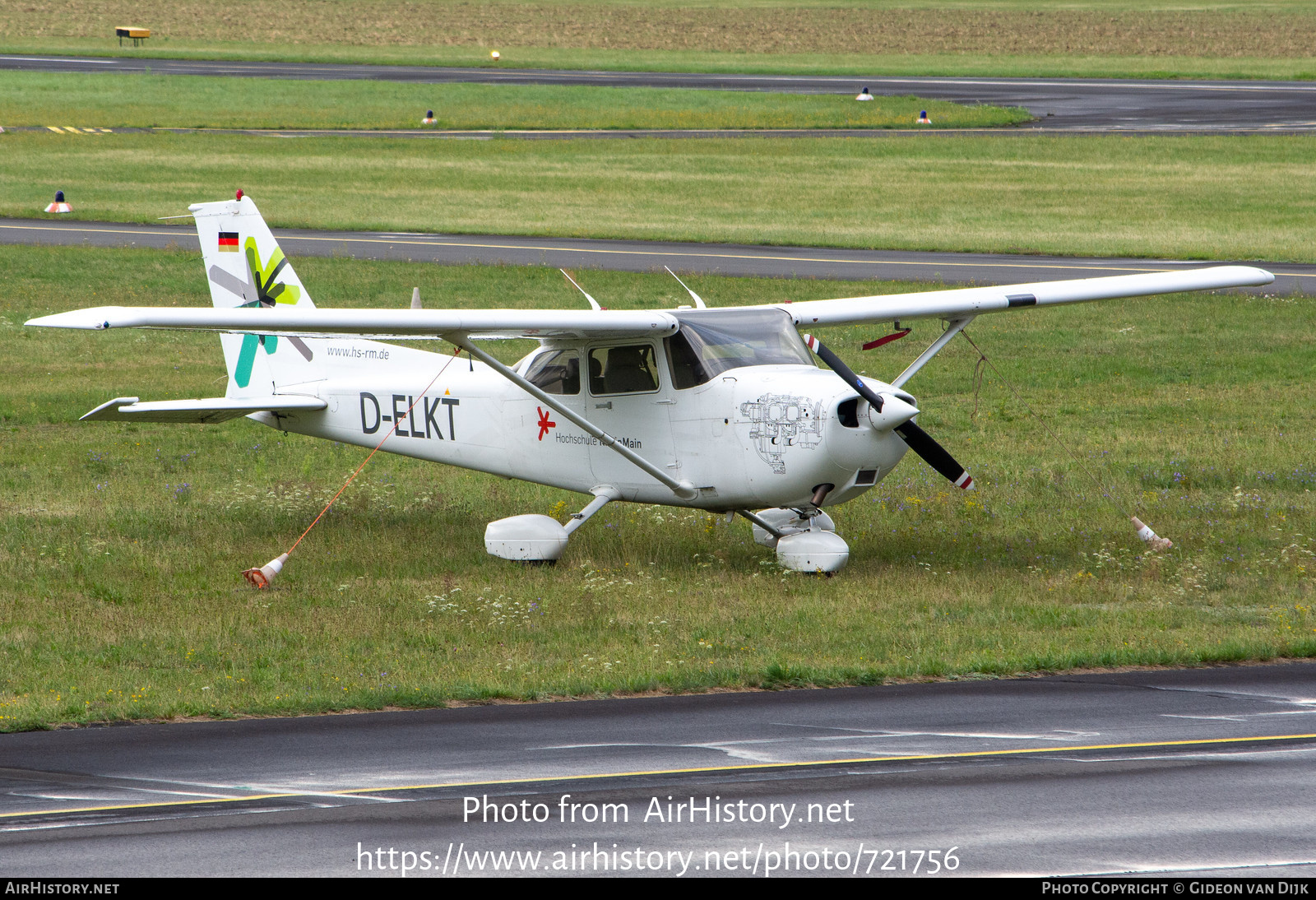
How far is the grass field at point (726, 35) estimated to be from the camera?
250 feet

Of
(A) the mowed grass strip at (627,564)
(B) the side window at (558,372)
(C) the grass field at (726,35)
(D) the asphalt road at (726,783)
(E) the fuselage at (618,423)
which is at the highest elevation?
(C) the grass field at (726,35)

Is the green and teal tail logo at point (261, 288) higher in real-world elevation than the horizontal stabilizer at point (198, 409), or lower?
higher

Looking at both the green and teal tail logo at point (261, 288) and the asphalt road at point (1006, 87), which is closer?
the green and teal tail logo at point (261, 288)

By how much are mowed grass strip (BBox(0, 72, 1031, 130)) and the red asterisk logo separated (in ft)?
136

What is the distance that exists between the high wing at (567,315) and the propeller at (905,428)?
1291 millimetres

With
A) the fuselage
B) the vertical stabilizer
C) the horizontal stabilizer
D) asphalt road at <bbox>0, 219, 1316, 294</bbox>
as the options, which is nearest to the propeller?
the fuselage

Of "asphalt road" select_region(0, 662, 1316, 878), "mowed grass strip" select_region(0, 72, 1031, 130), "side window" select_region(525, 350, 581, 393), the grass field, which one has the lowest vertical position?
"asphalt road" select_region(0, 662, 1316, 878)

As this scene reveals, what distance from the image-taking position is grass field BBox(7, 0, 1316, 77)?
76188 mm

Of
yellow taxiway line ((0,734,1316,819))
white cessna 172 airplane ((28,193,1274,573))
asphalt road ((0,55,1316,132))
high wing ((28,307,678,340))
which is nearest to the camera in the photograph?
yellow taxiway line ((0,734,1316,819))

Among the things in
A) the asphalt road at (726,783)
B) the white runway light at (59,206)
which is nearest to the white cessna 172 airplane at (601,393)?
the asphalt road at (726,783)

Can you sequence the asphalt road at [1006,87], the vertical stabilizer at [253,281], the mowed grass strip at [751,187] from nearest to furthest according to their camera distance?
1. the vertical stabilizer at [253,281]
2. the mowed grass strip at [751,187]
3. the asphalt road at [1006,87]

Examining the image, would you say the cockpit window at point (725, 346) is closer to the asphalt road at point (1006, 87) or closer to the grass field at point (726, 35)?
the asphalt road at point (1006, 87)

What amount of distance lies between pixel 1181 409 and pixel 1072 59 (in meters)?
61.8

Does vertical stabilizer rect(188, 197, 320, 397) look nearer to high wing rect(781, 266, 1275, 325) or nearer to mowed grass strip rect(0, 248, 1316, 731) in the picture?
mowed grass strip rect(0, 248, 1316, 731)
